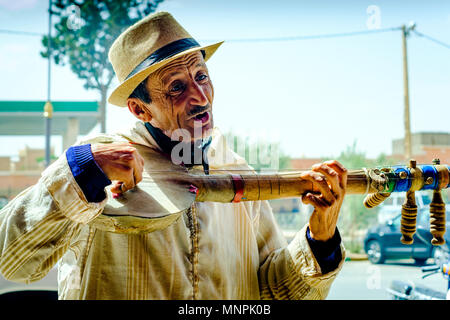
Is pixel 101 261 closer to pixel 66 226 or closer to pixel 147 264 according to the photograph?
pixel 147 264

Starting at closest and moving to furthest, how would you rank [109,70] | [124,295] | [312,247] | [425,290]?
[124,295], [312,247], [109,70], [425,290]

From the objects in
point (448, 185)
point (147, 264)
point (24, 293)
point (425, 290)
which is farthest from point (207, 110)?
point (425, 290)

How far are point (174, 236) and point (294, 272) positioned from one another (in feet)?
1.30

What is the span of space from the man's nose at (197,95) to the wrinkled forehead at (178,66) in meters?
0.06

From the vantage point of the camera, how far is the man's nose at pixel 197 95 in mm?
1252

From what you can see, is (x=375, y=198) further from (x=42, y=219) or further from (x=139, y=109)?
(x=42, y=219)

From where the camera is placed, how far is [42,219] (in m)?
0.96

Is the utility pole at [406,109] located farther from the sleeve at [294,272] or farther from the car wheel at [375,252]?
the sleeve at [294,272]

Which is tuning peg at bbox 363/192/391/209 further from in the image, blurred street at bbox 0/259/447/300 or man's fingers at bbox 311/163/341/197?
blurred street at bbox 0/259/447/300

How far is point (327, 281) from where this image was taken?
138 centimetres

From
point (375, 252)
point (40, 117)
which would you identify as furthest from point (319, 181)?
point (40, 117)

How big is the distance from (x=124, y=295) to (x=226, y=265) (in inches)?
12.9

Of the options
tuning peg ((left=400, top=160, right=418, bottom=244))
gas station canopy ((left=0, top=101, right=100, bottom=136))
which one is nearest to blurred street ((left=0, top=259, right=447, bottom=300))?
tuning peg ((left=400, top=160, right=418, bottom=244))

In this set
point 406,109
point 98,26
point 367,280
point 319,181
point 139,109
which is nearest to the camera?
point 319,181
